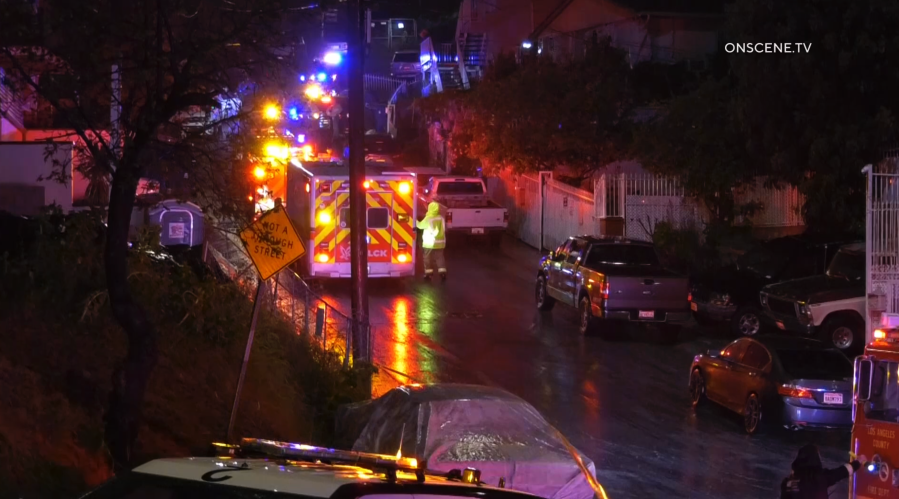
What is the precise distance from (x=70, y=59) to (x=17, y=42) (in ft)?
1.74

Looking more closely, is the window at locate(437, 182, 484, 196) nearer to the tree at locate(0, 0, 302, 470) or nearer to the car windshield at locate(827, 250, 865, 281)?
the car windshield at locate(827, 250, 865, 281)

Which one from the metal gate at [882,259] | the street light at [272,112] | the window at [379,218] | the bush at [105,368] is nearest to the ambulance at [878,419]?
the bush at [105,368]

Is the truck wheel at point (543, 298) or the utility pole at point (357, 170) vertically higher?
the utility pole at point (357, 170)

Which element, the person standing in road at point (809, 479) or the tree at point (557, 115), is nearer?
the person standing in road at point (809, 479)

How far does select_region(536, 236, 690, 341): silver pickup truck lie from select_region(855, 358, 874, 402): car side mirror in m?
10.5

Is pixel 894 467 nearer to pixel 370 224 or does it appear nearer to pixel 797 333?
pixel 797 333

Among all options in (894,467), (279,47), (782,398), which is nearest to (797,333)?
(782,398)

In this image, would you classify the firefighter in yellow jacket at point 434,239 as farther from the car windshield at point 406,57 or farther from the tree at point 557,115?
the car windshield at point 406,57

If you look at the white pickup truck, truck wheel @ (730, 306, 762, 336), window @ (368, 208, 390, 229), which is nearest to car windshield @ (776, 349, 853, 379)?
truck wheel @ (730, 306, 762, 336)

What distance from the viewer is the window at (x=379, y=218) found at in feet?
79.9

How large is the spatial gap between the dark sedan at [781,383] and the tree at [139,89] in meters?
7.68

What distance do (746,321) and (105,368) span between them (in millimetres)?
14134

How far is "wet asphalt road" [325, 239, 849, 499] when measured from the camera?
1245cm

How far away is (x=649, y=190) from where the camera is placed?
1119 inches
